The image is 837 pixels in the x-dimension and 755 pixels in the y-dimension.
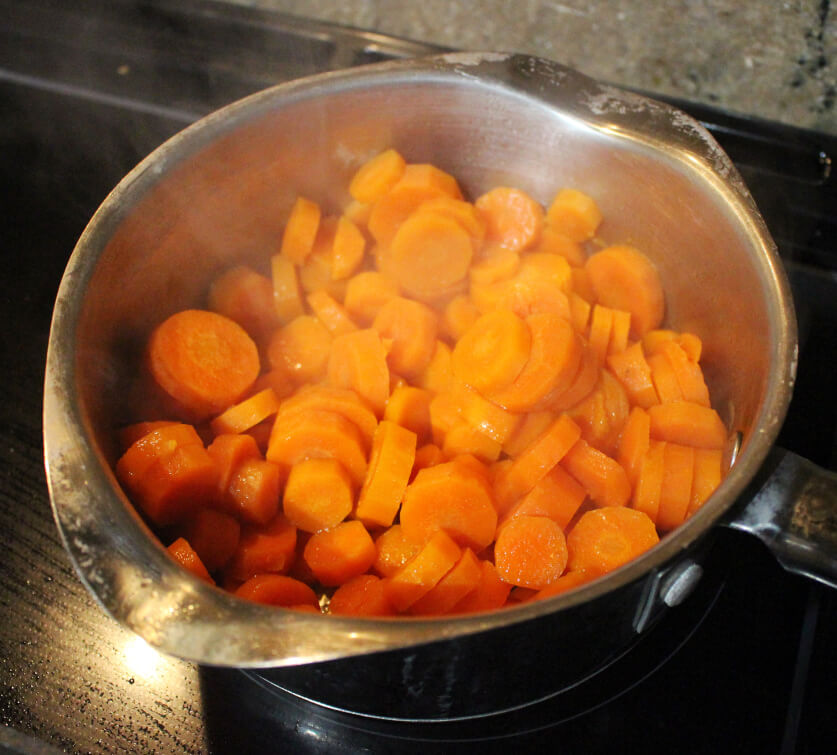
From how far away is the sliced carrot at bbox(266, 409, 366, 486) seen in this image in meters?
1.36

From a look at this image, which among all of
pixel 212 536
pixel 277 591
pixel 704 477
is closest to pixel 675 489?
pixel 704 477

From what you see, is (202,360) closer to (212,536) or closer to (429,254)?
(212,536)

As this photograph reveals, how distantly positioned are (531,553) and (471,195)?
35.0 inches

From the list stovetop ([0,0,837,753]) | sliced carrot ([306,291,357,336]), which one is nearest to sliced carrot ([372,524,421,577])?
stovetop ([0,0,837,753])

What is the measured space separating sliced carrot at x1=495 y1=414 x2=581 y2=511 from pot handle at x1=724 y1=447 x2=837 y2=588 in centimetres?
40

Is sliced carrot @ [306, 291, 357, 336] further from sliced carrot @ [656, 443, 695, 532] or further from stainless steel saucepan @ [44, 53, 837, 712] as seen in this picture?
sliced carrot @ [656, 443, 695, 532]

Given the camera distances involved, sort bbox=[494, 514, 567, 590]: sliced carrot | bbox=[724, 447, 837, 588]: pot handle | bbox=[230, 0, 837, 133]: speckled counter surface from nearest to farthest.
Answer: bbox=[724, 447, 837, 588]: pot handle, bbox=[494, 514, 567, 590]: sliced carrot, bbox=[230, 0, 837, 133]: speckled counter surface

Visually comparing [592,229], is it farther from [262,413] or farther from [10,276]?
[10,276]

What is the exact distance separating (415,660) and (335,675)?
13 cm

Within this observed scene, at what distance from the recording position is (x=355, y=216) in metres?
1.70

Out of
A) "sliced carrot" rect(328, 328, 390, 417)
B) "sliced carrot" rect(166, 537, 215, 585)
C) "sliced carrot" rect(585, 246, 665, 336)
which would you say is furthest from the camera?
"sliced carrot" rect(585, 246, 665, 336)

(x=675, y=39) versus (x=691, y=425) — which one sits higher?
(x=675, y=39)

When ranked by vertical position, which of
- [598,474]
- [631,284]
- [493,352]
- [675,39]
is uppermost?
[675,39]

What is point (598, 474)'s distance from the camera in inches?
53.2
